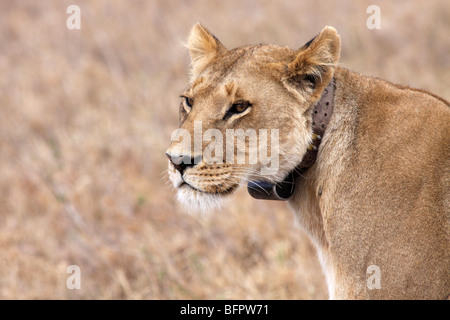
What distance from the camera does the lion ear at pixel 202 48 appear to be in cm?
377

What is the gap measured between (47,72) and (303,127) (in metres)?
9.26

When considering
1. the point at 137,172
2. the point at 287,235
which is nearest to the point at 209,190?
the point at 287,235

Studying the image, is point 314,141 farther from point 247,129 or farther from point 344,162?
point 247,129

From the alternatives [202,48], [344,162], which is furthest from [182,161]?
[202,48]

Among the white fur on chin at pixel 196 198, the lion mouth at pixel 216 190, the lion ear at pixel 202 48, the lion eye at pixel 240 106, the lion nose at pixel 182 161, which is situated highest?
the lion ear at pixel 202 48

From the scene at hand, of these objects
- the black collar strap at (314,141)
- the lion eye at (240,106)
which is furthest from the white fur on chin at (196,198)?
the lion eye at (240,106)

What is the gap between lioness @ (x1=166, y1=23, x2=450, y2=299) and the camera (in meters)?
2.95

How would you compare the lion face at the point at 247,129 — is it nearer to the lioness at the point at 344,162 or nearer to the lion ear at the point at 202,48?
the lioness at the point at 344,162

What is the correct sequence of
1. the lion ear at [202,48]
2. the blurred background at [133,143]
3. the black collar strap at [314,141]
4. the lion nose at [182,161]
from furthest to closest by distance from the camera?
the blurred background at [133,143], the lion ear at [202,48], the black collar strap at [314,141], the lion nose at [182,161]

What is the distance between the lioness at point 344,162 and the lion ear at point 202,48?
0.77 feet

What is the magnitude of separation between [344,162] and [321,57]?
1.81ft

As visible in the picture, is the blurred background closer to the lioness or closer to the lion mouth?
the lioness

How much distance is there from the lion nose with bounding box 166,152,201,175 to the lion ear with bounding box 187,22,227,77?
76 cm
